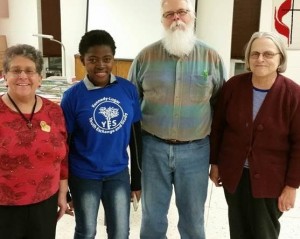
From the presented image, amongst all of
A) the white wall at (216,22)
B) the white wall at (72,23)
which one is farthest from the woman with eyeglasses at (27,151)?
the white wall at (72,23)

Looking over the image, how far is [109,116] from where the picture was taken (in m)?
1.49

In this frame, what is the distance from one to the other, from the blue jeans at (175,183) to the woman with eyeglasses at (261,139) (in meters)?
0.13

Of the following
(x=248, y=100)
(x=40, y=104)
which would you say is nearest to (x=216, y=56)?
(x=248, y=100)

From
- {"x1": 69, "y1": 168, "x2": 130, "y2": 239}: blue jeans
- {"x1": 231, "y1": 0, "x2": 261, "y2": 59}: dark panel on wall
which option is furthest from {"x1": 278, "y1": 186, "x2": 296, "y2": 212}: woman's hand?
{"x1": 231, "y1": 0, "x2": 261, "y2": 59}: dark panel on wall

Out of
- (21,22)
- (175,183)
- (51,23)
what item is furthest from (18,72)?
(51,23)

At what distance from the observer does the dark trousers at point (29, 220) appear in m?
1.30

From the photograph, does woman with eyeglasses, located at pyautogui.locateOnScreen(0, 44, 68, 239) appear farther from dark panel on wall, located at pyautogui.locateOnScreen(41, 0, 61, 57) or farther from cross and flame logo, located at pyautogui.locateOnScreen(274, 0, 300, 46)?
dark panel on wall, located at pyautogui.locateOnScreen(41, 0, 61, 57)

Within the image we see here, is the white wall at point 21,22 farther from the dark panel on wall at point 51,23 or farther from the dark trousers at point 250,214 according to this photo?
the dark trousers at point 250,214

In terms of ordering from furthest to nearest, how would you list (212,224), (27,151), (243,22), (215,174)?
(243,22)
(212,224)
(215,174)
(27,151)

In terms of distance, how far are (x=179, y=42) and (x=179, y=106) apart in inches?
12.1

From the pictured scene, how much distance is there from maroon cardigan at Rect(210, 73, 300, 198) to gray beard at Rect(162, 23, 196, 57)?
0.27 m

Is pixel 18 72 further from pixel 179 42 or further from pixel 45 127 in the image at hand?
pixel 179 42

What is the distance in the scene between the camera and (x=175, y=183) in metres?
1.80

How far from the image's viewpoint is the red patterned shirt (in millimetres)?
1238
